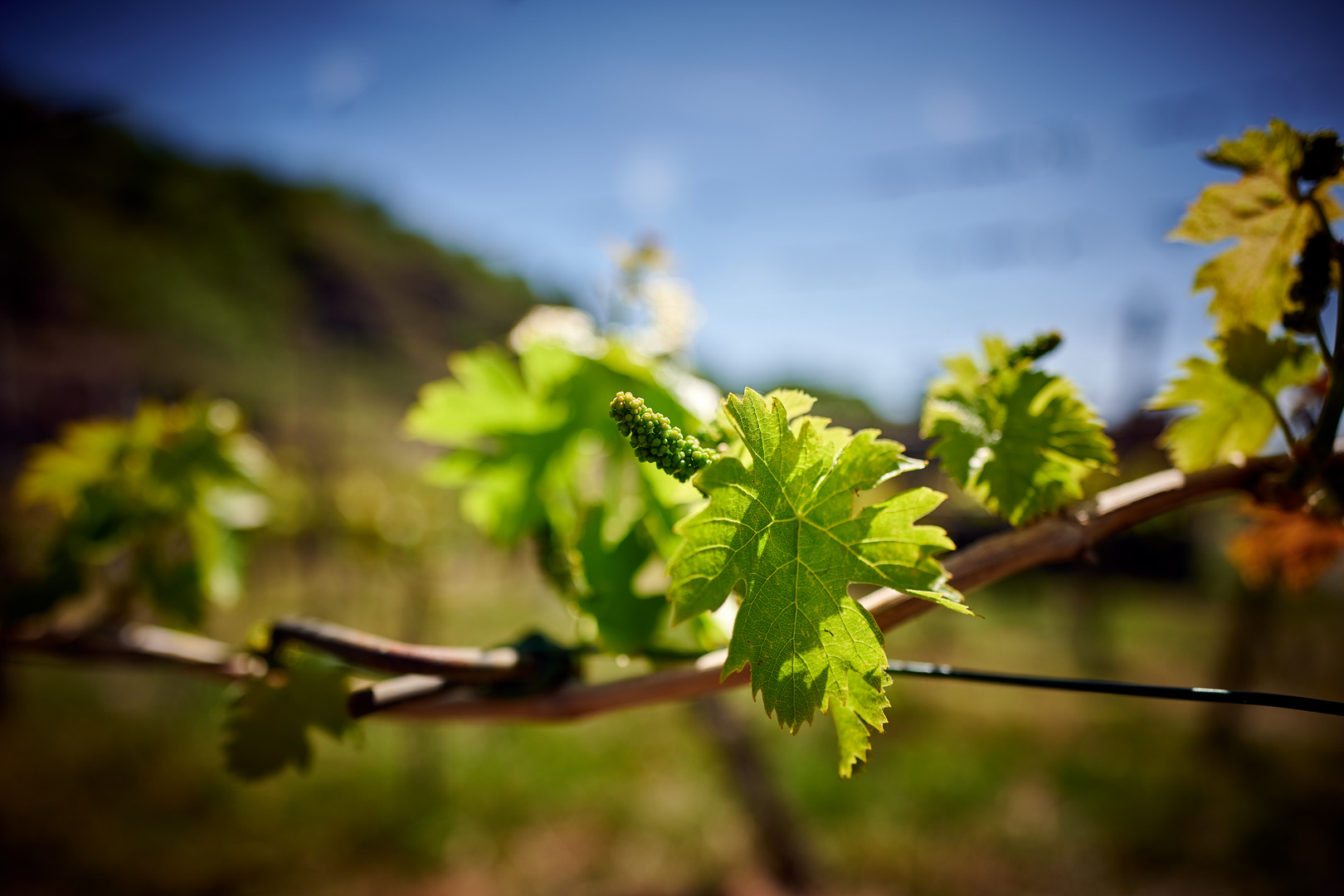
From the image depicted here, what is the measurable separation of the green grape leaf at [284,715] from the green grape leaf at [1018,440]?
61 cm

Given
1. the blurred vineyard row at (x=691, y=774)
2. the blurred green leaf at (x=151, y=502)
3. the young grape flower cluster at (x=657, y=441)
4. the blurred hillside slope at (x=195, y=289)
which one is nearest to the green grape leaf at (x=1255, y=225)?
the blurred vineyard row at (x=691, y=774)

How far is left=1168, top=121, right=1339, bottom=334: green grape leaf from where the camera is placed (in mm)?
512

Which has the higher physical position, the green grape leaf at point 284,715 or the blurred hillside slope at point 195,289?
the blurred hillside slope at point 195,289

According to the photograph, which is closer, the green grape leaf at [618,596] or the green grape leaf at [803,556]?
the green grape leaf at [803,556]

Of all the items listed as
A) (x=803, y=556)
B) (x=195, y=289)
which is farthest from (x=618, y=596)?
(x=195, y=289)

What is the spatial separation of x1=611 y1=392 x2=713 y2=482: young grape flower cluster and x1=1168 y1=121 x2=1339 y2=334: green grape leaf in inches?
21.2

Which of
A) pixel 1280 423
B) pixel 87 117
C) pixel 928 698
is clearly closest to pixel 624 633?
pixel 1280 423

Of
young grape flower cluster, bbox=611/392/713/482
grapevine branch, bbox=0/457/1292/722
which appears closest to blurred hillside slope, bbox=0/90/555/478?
grapevine branch, bbox=0/457/1292/722

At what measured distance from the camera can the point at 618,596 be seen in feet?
1.97

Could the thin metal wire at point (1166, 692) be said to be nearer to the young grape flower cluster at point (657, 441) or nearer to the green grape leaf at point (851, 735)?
the green grape leaf at point (851, 735)

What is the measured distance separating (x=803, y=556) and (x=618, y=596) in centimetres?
25

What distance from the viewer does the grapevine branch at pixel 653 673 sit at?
472 millimetres

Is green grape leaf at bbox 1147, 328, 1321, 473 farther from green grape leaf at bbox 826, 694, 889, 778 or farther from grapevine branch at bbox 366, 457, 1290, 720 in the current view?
green grape leaf at bbox 826, 694, 889, 778

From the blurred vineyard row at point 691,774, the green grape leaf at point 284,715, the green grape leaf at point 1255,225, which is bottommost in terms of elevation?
the blurred vineyard row at point 691,774
